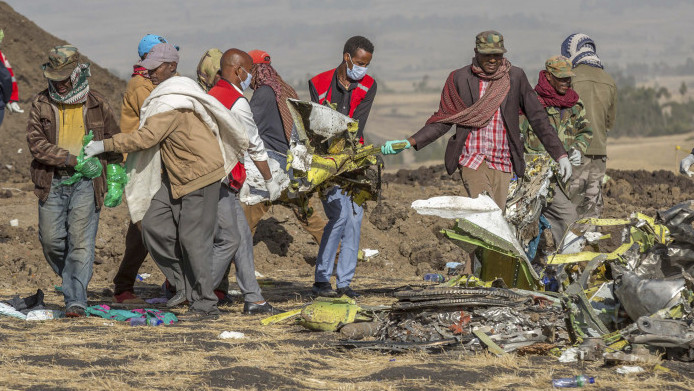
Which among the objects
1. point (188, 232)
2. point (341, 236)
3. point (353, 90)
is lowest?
point (341, 236)

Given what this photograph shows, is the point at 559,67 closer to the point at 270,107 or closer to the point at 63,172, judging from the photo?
the point at 270,107

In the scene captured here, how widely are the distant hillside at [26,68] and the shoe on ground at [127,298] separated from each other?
1469cm

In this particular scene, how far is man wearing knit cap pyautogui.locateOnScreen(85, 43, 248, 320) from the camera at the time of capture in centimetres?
811

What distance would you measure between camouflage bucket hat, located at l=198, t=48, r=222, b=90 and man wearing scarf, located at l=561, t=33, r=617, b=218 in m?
3.31

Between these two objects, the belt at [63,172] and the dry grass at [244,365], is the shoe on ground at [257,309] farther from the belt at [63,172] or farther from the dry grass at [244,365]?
the belt at [63,172]

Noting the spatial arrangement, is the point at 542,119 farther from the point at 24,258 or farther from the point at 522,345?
the point at 24,258

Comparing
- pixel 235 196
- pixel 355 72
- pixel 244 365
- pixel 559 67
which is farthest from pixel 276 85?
pixel 244 365

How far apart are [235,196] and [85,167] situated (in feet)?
4.03

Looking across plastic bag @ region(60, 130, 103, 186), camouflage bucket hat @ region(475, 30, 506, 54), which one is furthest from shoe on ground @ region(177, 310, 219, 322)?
camouflage bucket hat @ region(475, 30, 506, 54)

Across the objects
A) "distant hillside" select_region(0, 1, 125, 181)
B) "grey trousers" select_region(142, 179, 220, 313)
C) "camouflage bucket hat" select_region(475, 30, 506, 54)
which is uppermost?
"distant hillside" select_region(0, 1, 125, 181)

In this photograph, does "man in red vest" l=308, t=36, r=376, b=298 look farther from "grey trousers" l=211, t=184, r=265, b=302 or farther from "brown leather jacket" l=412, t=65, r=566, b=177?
"grey trousers" l=211, t=184, r=265, b=302

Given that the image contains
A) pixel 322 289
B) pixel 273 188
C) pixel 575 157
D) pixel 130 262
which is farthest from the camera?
pixel 322 289

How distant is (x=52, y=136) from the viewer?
820cm

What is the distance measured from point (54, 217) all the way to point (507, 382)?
3.91 m
